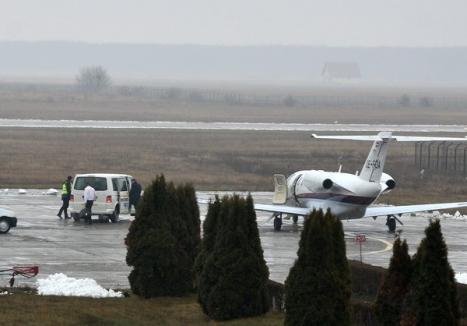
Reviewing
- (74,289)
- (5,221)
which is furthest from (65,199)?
(74,289)

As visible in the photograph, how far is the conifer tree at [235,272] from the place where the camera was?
24219 millimetres

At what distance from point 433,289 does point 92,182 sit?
94.1 ft

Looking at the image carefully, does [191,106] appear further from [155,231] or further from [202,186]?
[155,231]

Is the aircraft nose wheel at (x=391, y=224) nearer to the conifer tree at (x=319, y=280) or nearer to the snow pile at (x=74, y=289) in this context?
the snow pile at (x=74, y=289)

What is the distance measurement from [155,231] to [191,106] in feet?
418

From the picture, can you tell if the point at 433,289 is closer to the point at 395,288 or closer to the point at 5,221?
the point at 395,288

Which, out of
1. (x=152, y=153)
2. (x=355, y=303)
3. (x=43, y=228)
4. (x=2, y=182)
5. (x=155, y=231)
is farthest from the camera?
(x=152, y=153)

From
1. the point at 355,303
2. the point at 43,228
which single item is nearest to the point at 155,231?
the point at 355,303

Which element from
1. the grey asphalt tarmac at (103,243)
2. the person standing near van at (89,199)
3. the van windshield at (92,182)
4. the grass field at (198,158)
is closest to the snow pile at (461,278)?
the grey asphalt tarmac at (103,243)

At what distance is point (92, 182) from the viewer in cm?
4738

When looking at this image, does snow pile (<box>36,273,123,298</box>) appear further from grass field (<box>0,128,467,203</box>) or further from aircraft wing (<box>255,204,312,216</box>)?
grass field (<box>0,128,467,203</box>)

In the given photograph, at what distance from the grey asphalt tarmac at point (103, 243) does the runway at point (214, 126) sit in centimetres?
5139

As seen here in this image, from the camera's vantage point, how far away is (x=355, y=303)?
77.9ft

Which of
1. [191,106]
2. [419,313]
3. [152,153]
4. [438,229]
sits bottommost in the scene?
[419,313]
